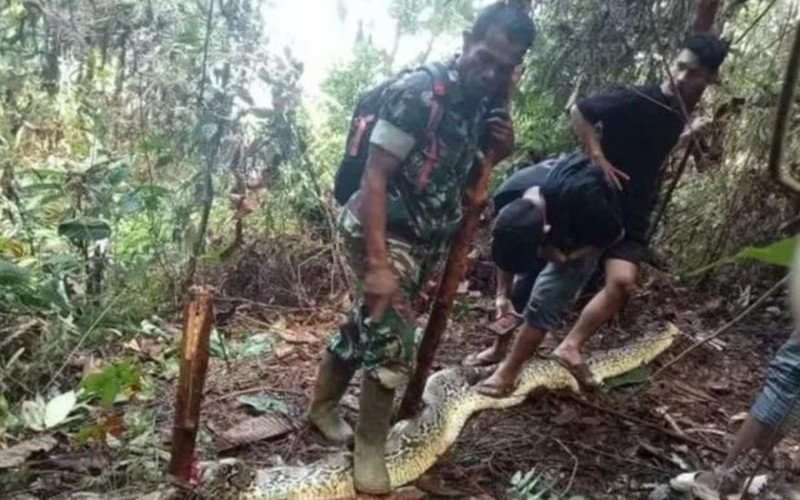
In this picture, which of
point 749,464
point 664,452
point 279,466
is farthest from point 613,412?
point 279,466

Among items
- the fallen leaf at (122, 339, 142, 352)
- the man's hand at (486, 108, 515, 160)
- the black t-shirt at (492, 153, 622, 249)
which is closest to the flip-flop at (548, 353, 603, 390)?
the black t-shirt at (492, 153, 622, 249)

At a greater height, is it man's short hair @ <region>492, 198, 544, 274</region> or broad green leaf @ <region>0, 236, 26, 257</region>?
man's short hair @ <region>492, 198, 544, 274</region>

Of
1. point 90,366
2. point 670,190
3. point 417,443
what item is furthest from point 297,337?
point 670,190

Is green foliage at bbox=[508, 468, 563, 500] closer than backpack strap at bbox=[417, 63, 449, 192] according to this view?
No

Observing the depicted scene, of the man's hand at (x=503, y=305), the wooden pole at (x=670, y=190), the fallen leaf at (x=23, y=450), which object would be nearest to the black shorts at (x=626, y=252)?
the man's hand at (x=503, y=305)

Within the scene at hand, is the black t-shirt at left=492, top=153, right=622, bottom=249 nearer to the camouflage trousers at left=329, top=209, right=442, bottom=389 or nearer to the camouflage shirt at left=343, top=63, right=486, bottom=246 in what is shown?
the camouflage shirt at left=343, top=63, right=486, bottom=246

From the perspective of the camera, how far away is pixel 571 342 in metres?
3.95

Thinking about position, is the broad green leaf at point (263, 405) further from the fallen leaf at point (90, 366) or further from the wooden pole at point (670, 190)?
the wooden pole at point (670, 190)

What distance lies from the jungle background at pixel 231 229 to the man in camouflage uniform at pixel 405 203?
536 mm

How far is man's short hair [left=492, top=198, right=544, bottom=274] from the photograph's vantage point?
3480 millimetres

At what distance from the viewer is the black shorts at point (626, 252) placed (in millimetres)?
3793

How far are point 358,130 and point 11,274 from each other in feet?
6.79

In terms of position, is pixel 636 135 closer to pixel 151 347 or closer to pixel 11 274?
pixel 151 347

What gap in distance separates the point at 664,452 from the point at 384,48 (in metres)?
5.17
